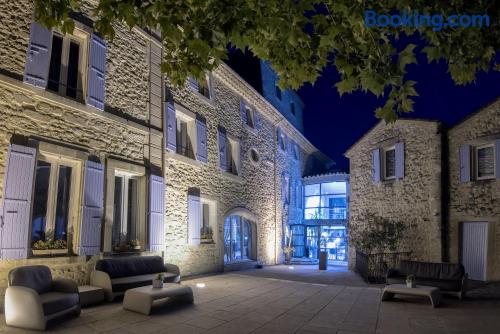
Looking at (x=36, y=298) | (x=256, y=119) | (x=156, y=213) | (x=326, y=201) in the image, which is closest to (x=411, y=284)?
(x=156, y=213)

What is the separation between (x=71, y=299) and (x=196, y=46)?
375cm

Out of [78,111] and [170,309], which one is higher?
[78,111]

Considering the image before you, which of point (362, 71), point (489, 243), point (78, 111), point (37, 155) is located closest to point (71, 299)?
point (37, 155)

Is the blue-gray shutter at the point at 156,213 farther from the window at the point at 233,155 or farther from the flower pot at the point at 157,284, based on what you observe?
the window at the point at 233,155

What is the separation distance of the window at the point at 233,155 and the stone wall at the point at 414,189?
4.36 meters

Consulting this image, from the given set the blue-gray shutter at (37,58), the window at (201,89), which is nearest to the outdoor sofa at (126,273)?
the blue-gray shutter at (37,58)

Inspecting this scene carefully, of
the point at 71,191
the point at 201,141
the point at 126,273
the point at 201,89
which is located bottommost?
the point at 126,273

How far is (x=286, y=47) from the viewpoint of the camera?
391cm

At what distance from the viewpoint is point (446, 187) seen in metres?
10.4

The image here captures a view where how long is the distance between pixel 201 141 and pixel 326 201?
29.9 ft

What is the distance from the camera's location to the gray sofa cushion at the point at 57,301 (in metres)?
4.50

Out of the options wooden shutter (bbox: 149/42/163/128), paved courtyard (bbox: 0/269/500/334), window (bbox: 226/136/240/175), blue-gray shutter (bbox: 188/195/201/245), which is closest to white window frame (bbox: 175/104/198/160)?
wooden shutter (bbox: 149/42/163/128)

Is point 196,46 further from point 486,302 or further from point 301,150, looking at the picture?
point 301,150

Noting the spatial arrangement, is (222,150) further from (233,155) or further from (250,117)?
(250,117)
